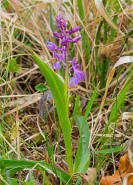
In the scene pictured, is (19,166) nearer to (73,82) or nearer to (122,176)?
(122,176)

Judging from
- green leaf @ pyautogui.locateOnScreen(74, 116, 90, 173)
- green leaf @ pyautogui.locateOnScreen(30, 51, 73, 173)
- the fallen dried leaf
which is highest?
green leaf @ pyautogui.locateOnScreen(30, 51, 73, 173)

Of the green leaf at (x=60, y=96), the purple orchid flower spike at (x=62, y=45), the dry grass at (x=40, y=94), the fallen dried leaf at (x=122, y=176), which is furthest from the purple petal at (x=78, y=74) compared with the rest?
the fallen dried leaf at (x=122, y=176)

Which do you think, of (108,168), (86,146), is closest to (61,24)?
(86,146)

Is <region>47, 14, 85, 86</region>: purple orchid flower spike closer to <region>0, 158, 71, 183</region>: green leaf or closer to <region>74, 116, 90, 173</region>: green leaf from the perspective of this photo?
<region>74, 116, 90, 173</region>: green leaf

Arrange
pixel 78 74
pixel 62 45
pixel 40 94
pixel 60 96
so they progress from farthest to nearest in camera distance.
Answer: pixel 40 94 < pixel 78 74 < pixel 62 45 < pixel 60 96

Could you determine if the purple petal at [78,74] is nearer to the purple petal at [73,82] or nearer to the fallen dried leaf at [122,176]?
the purple petal at [73,82]

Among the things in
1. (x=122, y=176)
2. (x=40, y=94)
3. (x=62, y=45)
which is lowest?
(x=122, y=176)

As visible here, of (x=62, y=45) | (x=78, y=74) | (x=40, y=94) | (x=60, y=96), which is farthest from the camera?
(x=40, y=94)

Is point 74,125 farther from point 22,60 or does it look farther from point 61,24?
point 22,60

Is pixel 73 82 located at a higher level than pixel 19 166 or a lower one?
higher

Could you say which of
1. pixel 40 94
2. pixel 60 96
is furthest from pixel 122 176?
pixel 40 94

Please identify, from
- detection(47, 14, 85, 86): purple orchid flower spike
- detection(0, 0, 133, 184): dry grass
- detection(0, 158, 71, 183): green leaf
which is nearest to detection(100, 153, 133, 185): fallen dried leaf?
detection(0, 0, 133, 184): dry grass

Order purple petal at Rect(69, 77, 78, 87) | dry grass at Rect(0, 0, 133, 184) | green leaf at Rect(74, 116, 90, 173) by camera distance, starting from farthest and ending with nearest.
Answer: purple petal at Rect(69, 77, 78, 87)
dry grass at Rect(0, 0, 133, 184)
green leaf at Rect(74, 116, 90, 173)
